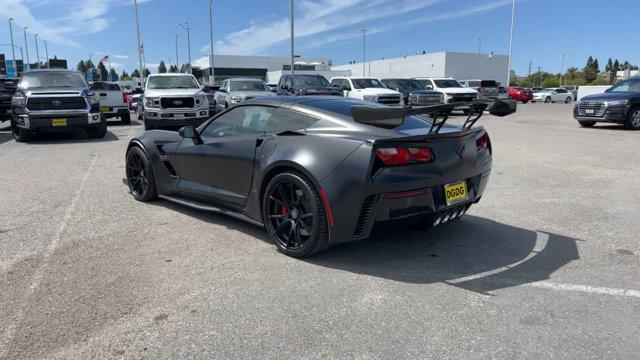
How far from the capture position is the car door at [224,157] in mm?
4516

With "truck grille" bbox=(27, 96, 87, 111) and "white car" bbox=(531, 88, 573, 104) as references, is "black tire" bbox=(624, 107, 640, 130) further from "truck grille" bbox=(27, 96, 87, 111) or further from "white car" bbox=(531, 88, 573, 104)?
"white car" bbox=(531, 88, 573, 104)

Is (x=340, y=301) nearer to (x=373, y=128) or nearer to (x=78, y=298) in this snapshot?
(x=373, y=128)

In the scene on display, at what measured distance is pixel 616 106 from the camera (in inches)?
582

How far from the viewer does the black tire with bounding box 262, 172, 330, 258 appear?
3.79 m

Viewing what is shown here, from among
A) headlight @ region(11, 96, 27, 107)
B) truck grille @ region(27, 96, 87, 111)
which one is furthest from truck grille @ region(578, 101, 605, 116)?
headlight @ region(11, 96, 27, 107)

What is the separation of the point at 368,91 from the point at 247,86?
542 cm

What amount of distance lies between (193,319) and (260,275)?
77 cm

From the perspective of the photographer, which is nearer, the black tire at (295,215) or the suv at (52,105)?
the black tire at (295,215)

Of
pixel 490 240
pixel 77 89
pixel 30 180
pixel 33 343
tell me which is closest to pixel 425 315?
pixel 490 240

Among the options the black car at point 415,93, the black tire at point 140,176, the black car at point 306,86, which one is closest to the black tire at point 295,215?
the black tire at point 140,176

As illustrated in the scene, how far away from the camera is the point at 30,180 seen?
7.58 meters

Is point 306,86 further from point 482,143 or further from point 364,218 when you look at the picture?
point 364,218

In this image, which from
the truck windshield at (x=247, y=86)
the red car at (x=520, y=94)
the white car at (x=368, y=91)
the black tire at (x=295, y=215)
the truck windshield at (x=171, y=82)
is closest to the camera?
the black tire at (x=295, y=215)

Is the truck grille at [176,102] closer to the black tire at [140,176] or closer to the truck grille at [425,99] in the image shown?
the black tire at [140,176]
